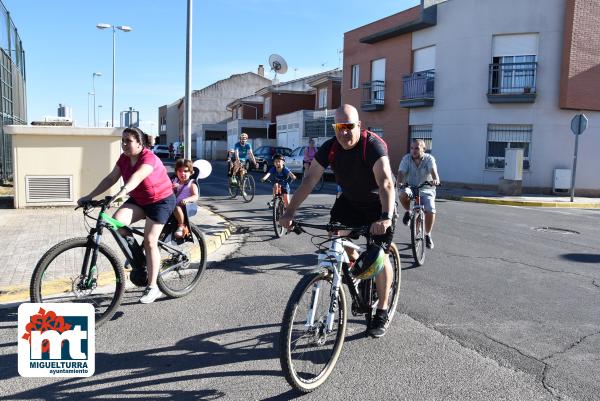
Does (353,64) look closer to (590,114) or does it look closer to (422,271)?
(590,114)

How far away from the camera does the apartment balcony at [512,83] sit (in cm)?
1990

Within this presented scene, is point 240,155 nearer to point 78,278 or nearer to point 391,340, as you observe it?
point 78,278

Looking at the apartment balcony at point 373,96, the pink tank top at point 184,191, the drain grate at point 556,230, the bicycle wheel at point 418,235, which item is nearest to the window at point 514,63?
the apartment balcony at point 373,96

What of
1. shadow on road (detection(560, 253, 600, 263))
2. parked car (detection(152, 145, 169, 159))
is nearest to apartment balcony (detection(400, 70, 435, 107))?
shadow on road (detection(560, 253, 600, 263))

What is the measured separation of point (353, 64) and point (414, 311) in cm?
2586

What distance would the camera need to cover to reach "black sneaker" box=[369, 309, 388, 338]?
4316 millimetres

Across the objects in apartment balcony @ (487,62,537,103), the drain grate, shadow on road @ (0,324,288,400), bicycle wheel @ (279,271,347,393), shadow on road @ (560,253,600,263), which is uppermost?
apartment balcony @ (487,62,537,103)

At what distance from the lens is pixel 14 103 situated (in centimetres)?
1702

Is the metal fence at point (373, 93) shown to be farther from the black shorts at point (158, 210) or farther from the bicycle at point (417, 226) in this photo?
the black shorts at point (158, 210)

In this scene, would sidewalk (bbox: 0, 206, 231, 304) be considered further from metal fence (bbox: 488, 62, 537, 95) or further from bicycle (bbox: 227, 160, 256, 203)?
metal fence (bbox: 488, 62, 537, 95)

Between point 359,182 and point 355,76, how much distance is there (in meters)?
26.5

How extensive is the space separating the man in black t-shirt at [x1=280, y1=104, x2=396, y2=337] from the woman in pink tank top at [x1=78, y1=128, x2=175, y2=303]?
1.60 meters

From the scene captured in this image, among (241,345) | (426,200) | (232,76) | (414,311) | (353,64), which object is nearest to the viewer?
(241,345)

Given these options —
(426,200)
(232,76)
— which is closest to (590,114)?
(426,200)
